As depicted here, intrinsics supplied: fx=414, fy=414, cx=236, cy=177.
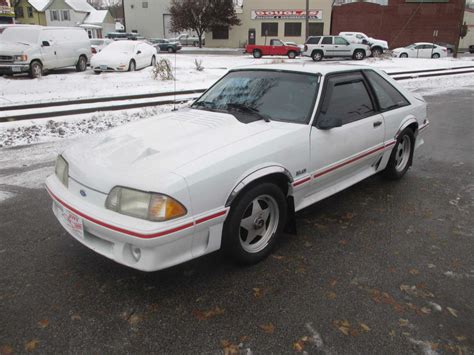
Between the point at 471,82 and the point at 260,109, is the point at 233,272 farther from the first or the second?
the point at 471,82

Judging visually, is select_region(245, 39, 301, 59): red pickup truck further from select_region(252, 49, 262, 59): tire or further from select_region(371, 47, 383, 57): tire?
select_region(371, 47, 383, 57): tire

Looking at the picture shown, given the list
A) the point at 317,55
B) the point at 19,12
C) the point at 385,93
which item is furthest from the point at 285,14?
the point at 385,93

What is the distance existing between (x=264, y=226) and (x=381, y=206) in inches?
67.6

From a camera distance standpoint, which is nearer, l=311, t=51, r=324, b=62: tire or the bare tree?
l=311, t=51, r=324, b=62: tire

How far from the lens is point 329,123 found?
140 inches

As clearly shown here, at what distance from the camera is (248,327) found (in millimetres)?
2549

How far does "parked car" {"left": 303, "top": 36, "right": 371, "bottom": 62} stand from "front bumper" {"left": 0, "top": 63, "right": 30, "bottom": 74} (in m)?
20.8

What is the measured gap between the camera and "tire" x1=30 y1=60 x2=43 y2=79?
A: 14562 mm

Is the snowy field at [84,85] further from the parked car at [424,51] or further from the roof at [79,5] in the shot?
the roof at [79,5]

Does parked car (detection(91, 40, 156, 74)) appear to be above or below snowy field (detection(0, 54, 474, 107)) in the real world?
above

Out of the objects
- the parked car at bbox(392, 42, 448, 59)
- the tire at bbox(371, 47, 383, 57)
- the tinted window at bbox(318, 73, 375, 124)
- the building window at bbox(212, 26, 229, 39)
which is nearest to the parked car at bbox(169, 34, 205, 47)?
the building window at bbox(212, 26, 229, 39)

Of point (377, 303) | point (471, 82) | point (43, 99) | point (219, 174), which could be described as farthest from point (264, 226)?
point (471, 82)

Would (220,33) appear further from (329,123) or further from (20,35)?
(329,123)

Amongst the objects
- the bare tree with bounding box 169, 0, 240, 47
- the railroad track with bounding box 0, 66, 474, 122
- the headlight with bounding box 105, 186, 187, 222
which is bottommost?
the railroad track with bounding box 0, 66, 474, 122
